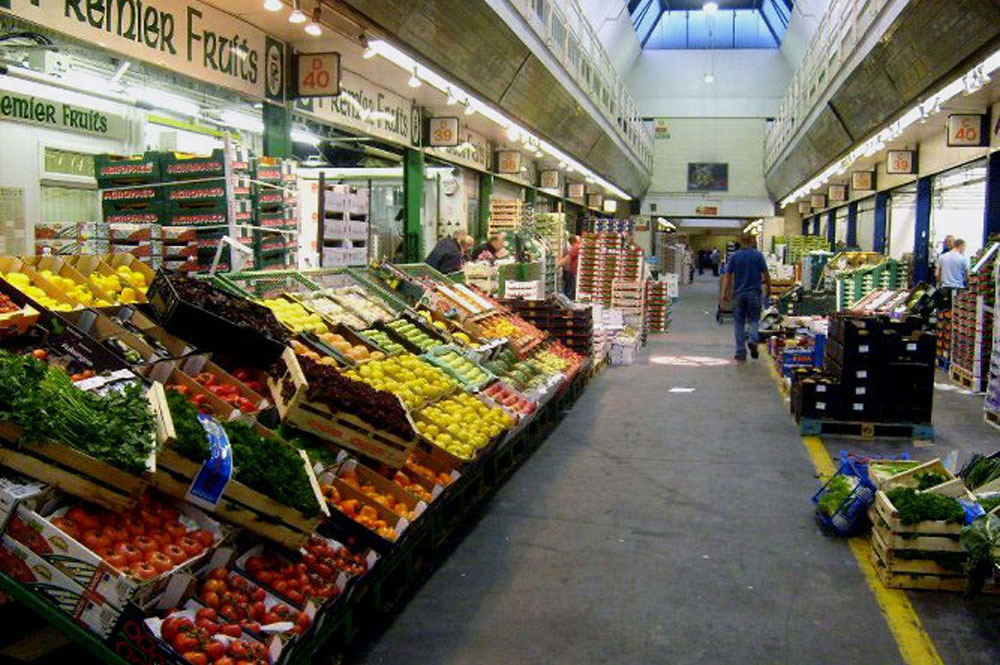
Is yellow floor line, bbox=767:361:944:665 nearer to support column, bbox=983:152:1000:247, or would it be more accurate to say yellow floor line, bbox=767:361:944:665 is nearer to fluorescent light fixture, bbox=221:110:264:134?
fluorescent light fixture, bbox=221:110:264:134

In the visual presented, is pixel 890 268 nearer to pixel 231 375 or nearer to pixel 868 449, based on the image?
pixel 868 449

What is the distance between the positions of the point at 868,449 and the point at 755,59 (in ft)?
119

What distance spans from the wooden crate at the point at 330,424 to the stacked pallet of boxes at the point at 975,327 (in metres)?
8.57

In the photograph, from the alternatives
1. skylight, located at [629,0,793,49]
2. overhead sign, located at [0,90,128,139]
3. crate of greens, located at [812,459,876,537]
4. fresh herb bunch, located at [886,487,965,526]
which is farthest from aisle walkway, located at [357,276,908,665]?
skylight, located at [629,0,793,49]

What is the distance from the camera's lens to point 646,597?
488 cm

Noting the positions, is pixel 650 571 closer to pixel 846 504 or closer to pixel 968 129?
pixel 846 504

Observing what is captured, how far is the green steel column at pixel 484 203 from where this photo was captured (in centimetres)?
2012

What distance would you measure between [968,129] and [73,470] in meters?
14.9

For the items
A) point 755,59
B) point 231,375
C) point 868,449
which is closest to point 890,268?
point 868,449

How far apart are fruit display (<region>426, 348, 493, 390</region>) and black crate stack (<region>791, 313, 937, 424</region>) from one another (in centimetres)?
321

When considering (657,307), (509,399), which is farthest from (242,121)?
(657,307)

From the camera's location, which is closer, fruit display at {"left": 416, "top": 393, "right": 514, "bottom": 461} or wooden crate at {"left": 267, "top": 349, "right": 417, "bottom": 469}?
wooden crate at {"left": 267, "top": 349, "right": 417, "bottom": 469}

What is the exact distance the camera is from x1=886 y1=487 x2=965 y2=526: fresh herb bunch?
5.06m

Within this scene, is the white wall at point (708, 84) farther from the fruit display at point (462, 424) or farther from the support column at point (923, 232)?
the fruit display at point (462, 424)
